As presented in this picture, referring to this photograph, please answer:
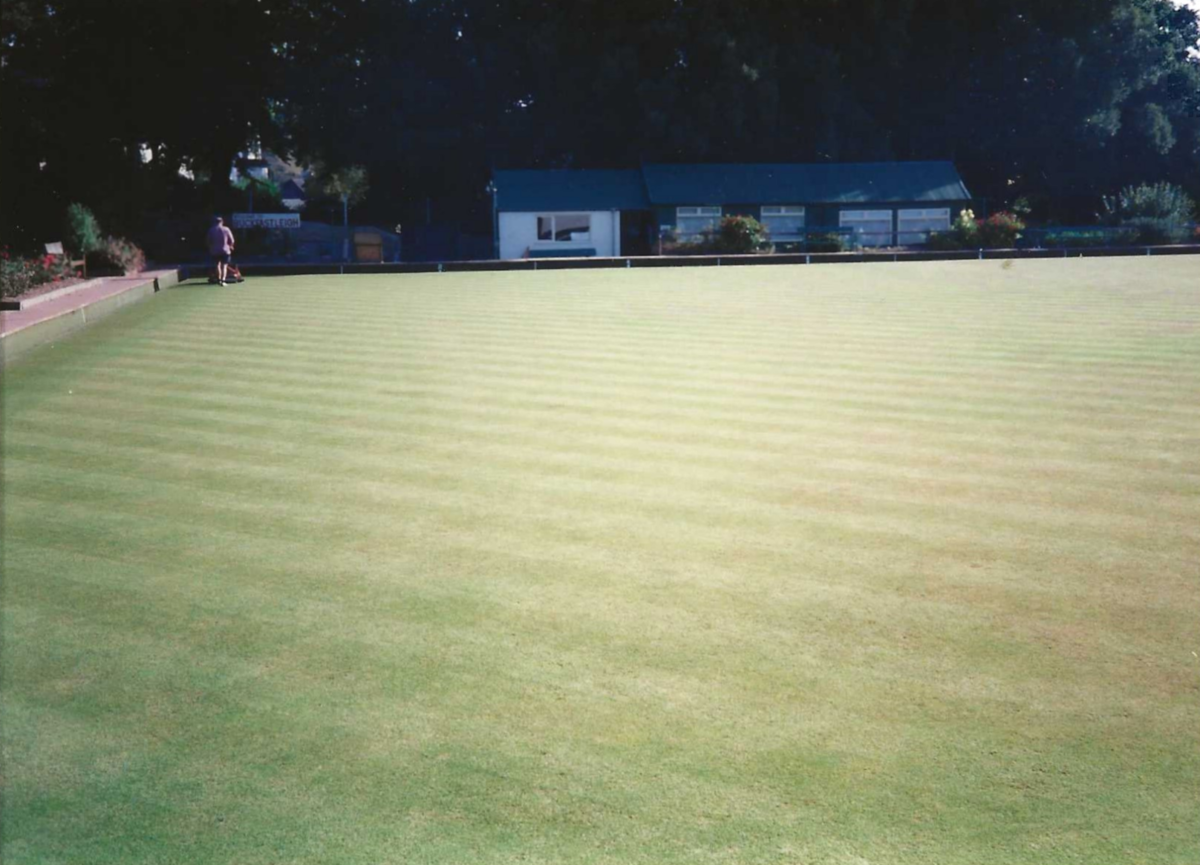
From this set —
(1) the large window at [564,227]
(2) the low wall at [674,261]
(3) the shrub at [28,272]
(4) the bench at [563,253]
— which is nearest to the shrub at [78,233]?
(3) the shrub at [28,272]

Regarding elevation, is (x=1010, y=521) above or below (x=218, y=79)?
below

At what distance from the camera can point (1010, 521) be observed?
6000 mm

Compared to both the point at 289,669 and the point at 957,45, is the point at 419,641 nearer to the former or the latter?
the point at 289,669

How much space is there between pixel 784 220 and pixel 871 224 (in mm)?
3766

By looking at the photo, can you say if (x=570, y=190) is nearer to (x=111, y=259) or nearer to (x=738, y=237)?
(x=738, y=237)

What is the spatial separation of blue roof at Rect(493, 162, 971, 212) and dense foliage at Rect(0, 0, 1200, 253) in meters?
2.71

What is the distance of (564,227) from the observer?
4453 cm

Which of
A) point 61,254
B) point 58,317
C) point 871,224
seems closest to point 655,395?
point 58,317

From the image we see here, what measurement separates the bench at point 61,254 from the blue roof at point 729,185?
20.4 m

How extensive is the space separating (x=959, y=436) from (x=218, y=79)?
43.8 metres

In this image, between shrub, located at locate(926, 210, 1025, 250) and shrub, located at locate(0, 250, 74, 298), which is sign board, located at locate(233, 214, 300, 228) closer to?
shrub, located at locate(0, 250, 74, 298)

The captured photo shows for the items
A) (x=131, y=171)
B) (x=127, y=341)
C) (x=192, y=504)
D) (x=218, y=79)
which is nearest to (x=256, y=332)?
(x=127, y=341)

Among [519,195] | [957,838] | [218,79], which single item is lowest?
[957,838]

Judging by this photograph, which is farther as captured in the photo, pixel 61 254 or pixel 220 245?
pixel 220 245
